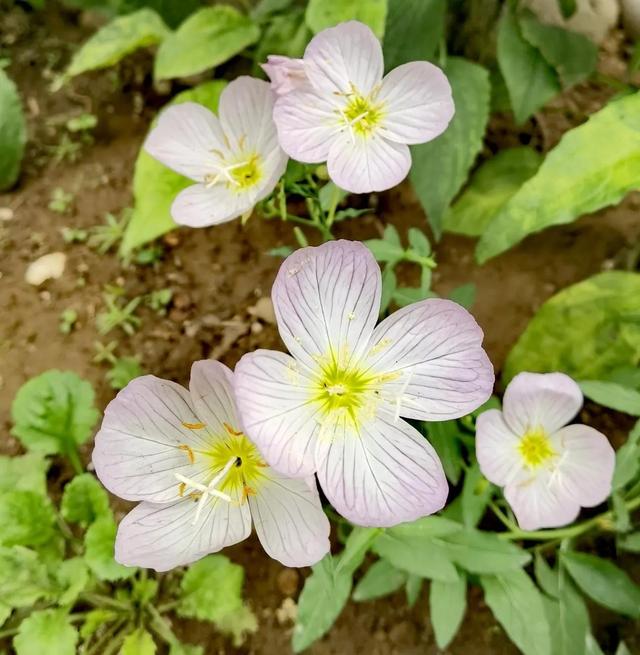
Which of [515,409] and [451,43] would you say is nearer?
[515,409]

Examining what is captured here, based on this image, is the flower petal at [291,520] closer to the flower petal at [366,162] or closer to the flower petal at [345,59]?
the flower petal at [366,162]

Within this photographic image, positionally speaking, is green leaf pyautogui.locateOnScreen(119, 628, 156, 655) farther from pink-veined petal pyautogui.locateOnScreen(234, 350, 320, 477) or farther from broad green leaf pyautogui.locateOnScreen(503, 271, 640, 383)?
broad green leaf pyautogui.locateOnScreen(503, 271, 640, 383)

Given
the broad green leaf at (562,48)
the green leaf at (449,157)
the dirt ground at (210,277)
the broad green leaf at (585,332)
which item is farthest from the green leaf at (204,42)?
the broad green leaf at (585,332)

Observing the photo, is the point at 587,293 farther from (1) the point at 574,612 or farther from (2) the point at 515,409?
(1) the point at 574,612

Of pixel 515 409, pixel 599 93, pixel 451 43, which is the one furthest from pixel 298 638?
pixel 599 93

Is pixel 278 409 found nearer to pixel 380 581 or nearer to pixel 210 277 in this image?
pixel 380 581

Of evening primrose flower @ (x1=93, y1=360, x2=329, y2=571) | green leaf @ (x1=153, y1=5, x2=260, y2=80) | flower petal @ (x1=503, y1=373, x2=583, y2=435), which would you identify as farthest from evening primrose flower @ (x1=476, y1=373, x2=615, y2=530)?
green leaf @ (x1=153, y1=5, x2=260, y2=80)
